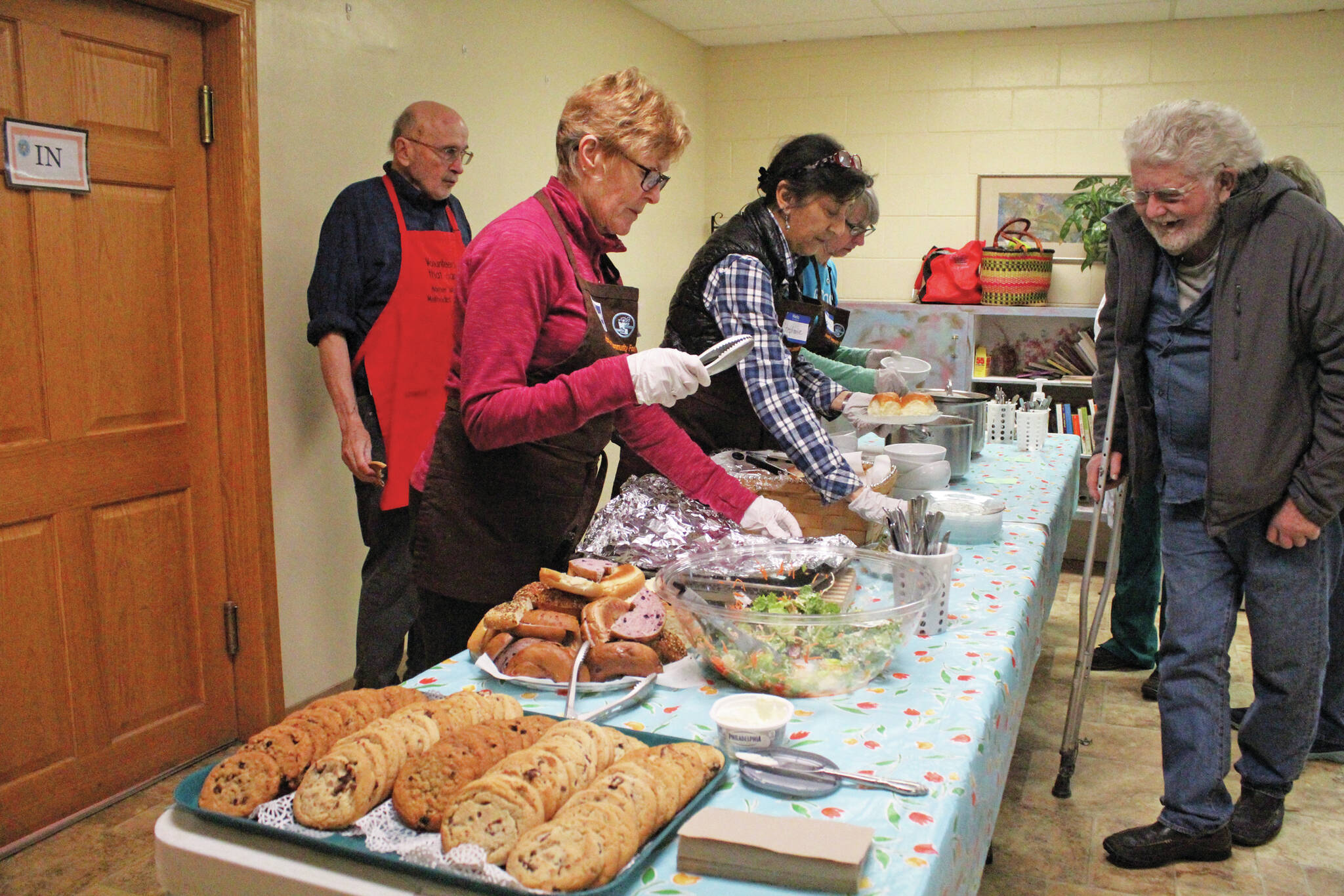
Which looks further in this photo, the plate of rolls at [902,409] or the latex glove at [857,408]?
the latex glove at [857,408]

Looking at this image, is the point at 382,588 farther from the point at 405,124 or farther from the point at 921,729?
the point at 921,729

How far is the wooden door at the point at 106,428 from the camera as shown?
2400 mm

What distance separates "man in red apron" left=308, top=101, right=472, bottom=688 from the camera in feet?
9.45

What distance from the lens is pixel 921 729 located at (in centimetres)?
129

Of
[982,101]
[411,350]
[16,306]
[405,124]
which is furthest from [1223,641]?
[982,101]

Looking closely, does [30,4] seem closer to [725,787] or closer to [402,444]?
[402,444]

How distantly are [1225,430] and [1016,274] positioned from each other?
3.13 metres

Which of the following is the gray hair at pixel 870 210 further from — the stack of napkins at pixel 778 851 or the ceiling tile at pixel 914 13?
the stack of napkins at pixel 778 851

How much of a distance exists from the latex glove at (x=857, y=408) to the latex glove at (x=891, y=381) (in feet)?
0.52

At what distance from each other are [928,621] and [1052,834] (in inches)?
53.4

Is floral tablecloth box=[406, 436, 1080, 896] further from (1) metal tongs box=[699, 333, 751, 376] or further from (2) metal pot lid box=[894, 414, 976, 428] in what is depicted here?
(2) metal pot lid box=[894, 414, 976, 428]

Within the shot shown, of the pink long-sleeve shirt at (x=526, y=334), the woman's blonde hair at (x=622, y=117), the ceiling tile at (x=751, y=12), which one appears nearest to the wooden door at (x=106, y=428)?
the pink long-sleeve shirt at (x=526, y=334)

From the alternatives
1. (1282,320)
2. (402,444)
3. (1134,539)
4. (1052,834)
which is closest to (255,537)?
(402,444)

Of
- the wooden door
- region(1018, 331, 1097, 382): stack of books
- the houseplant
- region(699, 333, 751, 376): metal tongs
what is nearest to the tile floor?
the wooden door
